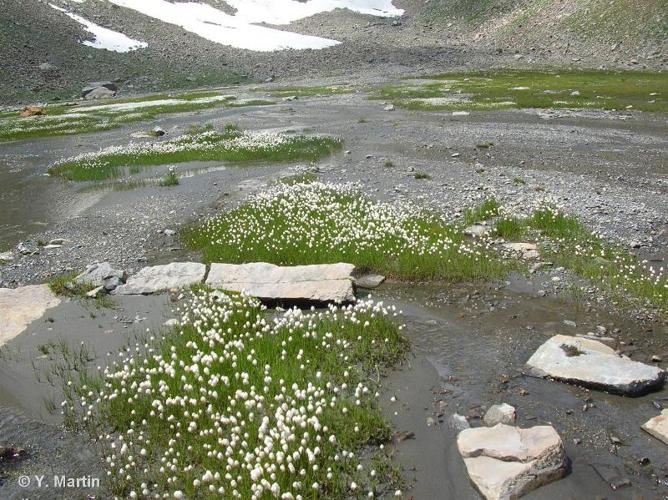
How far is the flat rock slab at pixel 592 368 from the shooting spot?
8562 mm

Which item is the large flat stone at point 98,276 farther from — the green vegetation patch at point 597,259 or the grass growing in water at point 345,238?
the green vegetation patch at point 597,259

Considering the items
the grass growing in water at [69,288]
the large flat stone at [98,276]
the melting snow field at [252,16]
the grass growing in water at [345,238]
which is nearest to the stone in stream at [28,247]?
the large flat stone at [98,276]

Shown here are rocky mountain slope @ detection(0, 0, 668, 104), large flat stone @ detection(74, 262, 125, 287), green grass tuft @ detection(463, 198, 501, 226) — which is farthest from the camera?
rocky mountain slope @ detection(0, 0, 668, 104)

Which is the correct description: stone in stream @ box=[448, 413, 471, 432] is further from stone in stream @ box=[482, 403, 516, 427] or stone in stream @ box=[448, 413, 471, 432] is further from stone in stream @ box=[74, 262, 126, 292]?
stone in stream @ box=[74, 262, 126, 292]

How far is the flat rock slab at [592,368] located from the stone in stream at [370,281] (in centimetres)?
500

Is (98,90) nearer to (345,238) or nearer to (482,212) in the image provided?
(345,238)

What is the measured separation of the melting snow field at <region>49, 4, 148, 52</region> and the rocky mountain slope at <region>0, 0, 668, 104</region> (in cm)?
196

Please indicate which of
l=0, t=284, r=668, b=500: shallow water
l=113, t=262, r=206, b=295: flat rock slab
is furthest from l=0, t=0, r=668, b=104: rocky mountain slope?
l=0, t=284, r=668, b=500: shallow water

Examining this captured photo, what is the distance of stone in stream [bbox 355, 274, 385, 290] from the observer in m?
13.8

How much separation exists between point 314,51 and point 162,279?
120418 mm

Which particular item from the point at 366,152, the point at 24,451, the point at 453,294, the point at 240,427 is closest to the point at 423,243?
the point at 453,294

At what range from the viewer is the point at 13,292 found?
13945mm

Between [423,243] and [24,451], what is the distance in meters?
10.6

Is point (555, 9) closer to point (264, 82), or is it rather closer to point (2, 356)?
point (264, 82)
